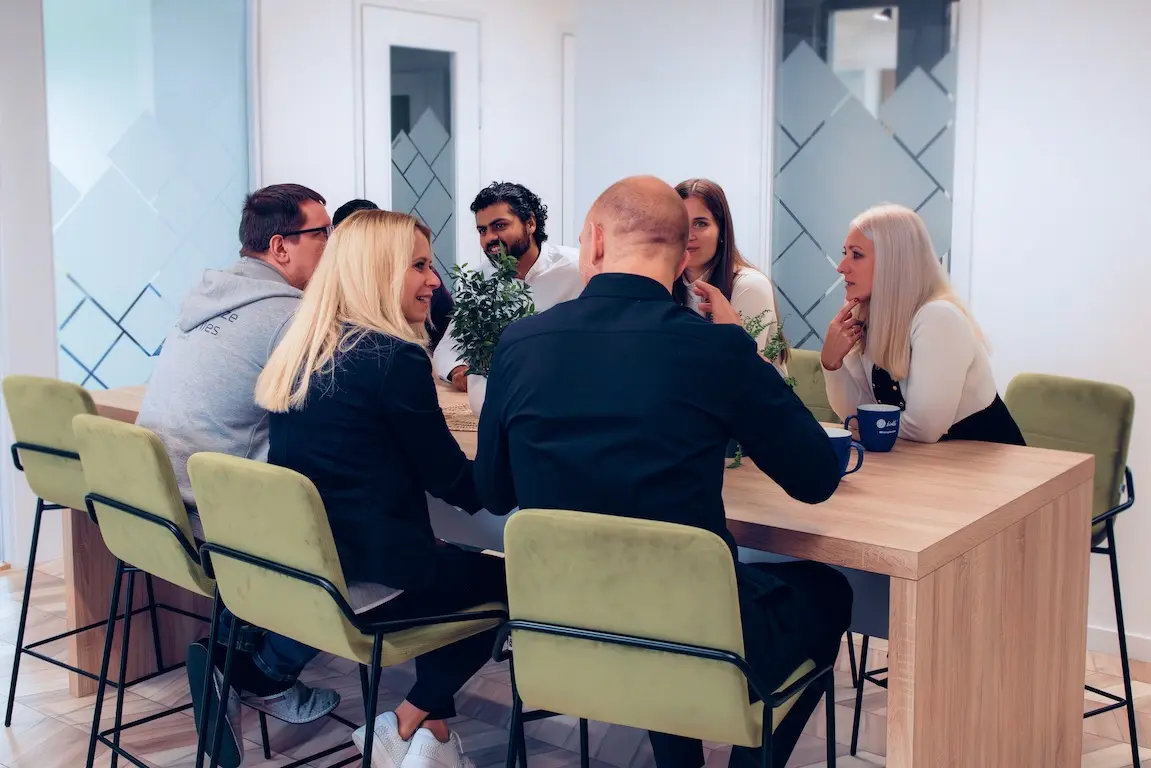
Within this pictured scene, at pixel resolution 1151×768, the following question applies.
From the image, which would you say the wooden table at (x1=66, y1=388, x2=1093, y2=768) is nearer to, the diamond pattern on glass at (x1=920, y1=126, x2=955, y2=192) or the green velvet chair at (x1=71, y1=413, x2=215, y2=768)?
the green velvet chair at (x1=71, y1=413, x2=215, y2=768)

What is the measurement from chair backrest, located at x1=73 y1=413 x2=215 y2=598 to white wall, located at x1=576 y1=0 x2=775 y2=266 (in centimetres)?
271

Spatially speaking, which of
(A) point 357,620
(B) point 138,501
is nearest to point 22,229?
(B) point 138,501

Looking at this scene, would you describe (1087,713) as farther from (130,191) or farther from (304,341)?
(130,191)

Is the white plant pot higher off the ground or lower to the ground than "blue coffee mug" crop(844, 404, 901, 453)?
higher

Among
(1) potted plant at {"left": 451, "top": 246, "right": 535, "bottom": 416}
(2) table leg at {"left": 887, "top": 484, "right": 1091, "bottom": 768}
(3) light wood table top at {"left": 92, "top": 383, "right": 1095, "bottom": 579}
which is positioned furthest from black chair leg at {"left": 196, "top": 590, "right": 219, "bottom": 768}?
(2) table leg at {"left": 887, "top": 484, "right": 1091, "bottom": 768}

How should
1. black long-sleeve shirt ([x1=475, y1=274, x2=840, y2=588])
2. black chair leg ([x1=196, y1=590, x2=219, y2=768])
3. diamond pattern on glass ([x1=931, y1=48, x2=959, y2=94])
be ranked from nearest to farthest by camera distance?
black long-sleeve shirt ([x1=475, y1=274, x2=840, y2=588]), black chair leg ([x1=196, y1=590, x2=219, y2=768]), diamond pattern on glass ([x1=931, y1=48, x2=959, y2=94])

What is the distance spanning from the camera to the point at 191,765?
2836 mm

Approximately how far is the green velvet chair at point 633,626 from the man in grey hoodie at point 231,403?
99 centimetres

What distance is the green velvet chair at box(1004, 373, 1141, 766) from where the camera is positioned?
2.82 m

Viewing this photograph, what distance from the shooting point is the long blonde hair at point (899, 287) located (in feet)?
9.05

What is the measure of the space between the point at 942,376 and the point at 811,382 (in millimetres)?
913

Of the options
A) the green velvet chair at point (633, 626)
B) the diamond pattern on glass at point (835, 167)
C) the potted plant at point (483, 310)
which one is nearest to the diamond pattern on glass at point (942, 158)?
the diamond pattern on glass at point (835, 167)

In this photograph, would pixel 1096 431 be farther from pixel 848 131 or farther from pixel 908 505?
pixel 848 131

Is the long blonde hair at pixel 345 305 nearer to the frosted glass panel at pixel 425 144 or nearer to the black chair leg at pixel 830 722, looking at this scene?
the black chair leg at pixel 830 722
